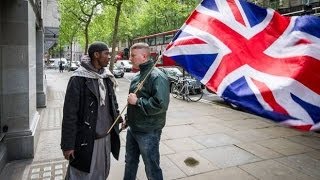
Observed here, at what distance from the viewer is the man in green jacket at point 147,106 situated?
3.68m

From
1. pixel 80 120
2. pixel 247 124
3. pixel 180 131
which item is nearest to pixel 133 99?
pixel 80 120

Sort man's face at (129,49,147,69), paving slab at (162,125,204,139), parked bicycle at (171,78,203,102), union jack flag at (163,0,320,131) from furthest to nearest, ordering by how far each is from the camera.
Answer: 1. parked bicycle at (171,78,203,102)
2. paving slab at (162,125,204,139)
3. man's face at (129,49,147,69)
4. union jack flag at (163,0,320,131)

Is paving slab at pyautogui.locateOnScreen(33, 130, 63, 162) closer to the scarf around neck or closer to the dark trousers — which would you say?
the dark trousers

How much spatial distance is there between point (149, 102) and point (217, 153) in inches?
128

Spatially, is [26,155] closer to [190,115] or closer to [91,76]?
[91,76]

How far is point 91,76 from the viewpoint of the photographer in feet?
11.7

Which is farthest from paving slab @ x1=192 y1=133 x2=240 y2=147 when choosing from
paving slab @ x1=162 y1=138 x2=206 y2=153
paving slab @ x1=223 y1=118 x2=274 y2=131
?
paving slab @ x1=223 y1=118 x2=274 y2=131

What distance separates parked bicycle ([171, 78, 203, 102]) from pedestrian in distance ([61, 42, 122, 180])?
10677mm

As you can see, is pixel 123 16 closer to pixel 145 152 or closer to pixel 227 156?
pixel 227 156

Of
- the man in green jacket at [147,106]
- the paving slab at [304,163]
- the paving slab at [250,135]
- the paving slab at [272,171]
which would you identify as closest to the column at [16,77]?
the man in green jacket at [147,106]

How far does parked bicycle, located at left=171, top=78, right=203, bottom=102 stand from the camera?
14.5m

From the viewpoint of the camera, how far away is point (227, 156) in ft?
20.5

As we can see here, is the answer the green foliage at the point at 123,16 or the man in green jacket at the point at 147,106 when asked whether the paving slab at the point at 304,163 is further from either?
the green foliage at the point at 123,16

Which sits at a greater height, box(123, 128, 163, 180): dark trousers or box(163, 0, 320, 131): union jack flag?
box(163, 0, 320, 131): union jack flag
